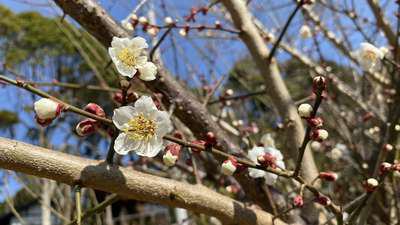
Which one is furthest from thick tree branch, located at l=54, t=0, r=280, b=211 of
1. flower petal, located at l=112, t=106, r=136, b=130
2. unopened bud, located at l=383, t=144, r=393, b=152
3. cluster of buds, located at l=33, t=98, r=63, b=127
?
cluster of buds, located at l=33, t=98, r=63, b=127

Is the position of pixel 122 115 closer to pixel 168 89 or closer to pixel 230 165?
pixel 230 165

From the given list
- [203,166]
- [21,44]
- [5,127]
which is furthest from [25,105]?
[5,127]

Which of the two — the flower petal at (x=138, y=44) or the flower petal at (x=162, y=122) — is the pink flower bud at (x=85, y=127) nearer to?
the flower petal at (x=162, y=122)

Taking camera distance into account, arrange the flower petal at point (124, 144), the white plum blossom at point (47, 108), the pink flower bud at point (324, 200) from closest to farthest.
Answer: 1. the white plum blossom at point (47, 108)
2. the flower petal at point (124, 144)
3. the pink flower bud at point (324, 200)

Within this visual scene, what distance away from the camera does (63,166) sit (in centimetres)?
101

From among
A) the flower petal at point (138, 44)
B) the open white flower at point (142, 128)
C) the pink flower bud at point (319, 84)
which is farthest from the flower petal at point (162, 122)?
the pink flower bud at point (319, 84)

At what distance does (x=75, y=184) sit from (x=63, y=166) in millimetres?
44

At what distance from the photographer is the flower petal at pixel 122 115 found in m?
1.03

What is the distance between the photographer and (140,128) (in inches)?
44.0

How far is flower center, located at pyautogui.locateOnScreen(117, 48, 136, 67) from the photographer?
3.71 feet

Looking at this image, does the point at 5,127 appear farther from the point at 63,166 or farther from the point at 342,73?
the point at 63,166

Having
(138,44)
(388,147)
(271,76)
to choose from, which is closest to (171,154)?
(138,44)

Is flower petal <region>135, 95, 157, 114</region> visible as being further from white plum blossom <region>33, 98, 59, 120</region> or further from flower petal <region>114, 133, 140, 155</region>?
white plum blossom <region>33, 98, 59, 120</region>

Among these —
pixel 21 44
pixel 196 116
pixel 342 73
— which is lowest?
pixel 196 116
